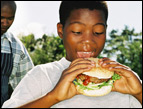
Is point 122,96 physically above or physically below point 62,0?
below

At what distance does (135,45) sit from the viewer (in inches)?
1661

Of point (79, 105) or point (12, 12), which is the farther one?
point (12, 12)

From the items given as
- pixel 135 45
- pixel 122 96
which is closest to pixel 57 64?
pixel 122 96

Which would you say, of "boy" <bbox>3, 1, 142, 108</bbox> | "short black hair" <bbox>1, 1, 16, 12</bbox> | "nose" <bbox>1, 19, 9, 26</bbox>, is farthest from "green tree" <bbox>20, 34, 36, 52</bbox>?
"boy" <bbox>3, 1, 142, 108</bbox>

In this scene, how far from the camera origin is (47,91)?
2457mm

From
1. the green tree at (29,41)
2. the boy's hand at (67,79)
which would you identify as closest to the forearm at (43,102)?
the boy's hand at (67,79)

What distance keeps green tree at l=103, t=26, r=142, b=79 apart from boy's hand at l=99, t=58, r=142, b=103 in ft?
116

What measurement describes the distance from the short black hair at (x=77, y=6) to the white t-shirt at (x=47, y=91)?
0.56 metres

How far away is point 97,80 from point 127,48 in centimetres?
4324

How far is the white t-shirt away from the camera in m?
2.32

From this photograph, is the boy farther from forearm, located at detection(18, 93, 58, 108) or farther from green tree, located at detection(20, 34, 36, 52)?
green tree, located at detection(20, 34, 36, 52)

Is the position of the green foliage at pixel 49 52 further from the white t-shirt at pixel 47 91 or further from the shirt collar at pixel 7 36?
the white t-shirt at pixel 47 91

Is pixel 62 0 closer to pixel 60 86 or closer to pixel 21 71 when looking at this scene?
pixel 60 86

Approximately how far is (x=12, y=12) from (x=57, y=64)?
1.88 meters
